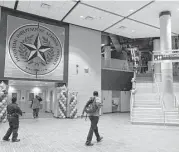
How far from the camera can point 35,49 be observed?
37.8 feet

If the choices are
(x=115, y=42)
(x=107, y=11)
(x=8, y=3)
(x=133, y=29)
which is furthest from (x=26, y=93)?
(x=133, y=29)

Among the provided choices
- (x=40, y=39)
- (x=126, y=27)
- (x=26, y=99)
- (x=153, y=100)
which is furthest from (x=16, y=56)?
(x=153, y=100)

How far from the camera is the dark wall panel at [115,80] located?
15825 millimetres

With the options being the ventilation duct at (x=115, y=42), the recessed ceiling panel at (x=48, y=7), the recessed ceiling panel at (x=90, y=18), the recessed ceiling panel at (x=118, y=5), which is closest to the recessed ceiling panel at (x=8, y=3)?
the recessed ceiling panel at (x=48, y=7)

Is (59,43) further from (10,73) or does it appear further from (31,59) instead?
(10,73)

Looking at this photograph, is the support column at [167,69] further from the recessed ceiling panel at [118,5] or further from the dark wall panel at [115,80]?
the dark wall panel at [115,80]

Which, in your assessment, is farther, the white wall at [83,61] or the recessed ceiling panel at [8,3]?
the white wall at [83,61]

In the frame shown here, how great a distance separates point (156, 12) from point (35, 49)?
785cm

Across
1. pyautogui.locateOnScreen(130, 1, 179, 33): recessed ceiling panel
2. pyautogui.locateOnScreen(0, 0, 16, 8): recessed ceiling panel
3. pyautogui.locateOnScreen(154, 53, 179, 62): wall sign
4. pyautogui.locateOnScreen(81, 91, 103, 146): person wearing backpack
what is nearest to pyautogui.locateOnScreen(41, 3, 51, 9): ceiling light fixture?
pyautogui.locateOnScreen(0, 0, 16, 8): recessed ceiling panel

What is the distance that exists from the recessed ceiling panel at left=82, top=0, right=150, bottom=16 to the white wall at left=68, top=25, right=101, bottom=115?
346 cm

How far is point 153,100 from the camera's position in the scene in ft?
39.2

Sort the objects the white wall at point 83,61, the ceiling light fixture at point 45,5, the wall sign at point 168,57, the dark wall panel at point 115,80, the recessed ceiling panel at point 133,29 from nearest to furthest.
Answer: the wall sign at point 168,57
the ceiling light fixture at point 45,5
the recessed ceiling panel at point 133,29
the white wall at point 83,61
the dark wall panel at point 115,80

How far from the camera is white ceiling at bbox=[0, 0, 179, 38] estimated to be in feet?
32.5

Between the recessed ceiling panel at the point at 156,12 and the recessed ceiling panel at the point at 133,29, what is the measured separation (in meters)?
0.71
